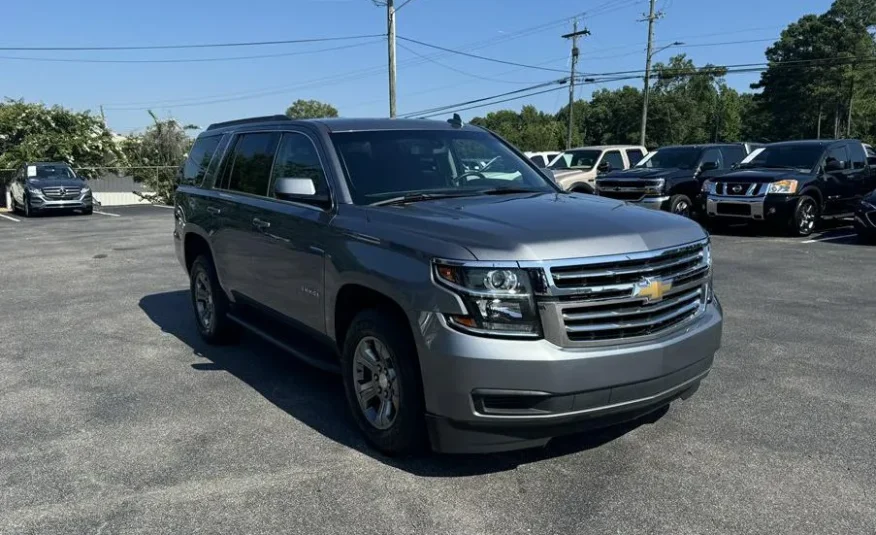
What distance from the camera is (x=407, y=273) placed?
3.74 m

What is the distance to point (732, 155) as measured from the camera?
56.5 ft

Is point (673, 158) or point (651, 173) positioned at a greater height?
point (673, 158)

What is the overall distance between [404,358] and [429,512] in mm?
750

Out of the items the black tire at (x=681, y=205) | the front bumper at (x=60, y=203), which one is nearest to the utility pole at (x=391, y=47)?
the front bumper at (x=60, y=203)

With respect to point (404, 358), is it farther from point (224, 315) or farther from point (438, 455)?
point (224, 315)

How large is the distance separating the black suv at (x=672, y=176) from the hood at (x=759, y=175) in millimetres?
1031

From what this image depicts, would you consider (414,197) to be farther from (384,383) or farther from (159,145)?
(159,145)

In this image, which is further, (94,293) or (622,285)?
(94,293)

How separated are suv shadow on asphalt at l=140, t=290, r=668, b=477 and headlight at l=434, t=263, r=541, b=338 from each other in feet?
3.02

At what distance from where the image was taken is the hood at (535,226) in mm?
3510

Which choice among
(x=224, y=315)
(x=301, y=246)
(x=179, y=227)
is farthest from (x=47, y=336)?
(x=301, y=246)

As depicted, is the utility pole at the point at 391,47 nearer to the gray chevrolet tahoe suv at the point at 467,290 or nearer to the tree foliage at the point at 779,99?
the gray chevrolet tahoe suv at the point at 467,290

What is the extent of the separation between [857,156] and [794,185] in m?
2.71

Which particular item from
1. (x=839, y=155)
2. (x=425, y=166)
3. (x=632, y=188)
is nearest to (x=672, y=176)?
(x=632, y=188)
